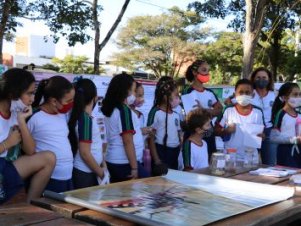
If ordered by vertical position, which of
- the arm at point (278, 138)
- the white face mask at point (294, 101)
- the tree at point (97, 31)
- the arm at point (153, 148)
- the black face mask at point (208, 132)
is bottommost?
the arm at point (153, 148)

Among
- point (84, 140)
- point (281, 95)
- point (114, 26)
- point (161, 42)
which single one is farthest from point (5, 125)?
point (161, 42)

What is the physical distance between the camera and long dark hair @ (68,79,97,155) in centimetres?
341

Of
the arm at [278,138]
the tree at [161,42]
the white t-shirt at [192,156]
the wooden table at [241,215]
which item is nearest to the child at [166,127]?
the white t-shirt at [192,156]

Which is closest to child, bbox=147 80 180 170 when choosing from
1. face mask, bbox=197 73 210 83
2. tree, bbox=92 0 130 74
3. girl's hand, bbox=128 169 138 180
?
face mask, bbox=197 73 210 83

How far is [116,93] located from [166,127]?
918 millimetres

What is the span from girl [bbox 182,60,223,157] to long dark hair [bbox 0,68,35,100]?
2.20 m

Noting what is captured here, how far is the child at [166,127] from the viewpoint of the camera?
4484 mm

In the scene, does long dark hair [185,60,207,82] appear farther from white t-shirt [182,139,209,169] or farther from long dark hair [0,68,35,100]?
long dark hair [0,68,35,100]

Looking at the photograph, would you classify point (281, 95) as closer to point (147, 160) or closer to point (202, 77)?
point (202, 77)

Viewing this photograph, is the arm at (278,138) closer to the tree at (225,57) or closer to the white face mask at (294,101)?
the white face mask at (294,101)

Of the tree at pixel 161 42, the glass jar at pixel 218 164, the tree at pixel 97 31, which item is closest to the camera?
the glass jar at pixel 218 164

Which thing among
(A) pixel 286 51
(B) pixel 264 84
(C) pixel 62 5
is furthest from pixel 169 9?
(B) pixel 264 84

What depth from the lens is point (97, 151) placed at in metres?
3.53

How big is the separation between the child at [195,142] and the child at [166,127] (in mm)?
496
